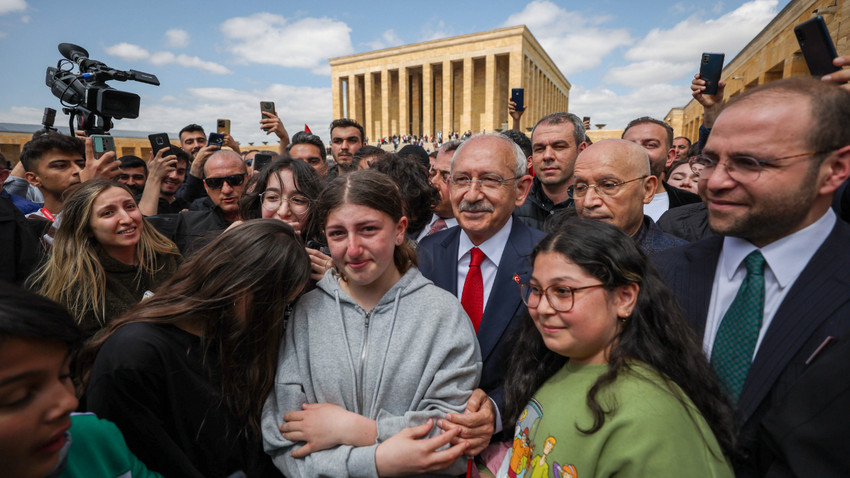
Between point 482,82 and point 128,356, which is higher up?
point 482,82

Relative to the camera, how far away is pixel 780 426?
3.91ft

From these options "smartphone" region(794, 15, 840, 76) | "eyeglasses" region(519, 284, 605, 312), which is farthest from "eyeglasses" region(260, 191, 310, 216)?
"smartphone" region(794, 15, 840, 76)

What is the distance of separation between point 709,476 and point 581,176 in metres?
1.78

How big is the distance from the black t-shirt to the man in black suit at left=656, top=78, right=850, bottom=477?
2033 millimetres

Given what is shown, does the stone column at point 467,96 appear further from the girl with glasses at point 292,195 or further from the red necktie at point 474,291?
the red necktie at point 474,291

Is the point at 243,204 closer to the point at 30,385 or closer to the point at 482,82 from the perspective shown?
the point at 30,385

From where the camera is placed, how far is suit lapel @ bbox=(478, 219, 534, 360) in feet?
7.24

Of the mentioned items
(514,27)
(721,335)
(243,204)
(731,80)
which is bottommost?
(721,335)

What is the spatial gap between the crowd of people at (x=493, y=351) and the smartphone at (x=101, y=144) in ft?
9.95

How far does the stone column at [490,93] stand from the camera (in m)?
34.7

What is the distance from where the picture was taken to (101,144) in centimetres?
407

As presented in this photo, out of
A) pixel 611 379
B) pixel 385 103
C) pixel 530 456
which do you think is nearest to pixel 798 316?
pixel 611 379

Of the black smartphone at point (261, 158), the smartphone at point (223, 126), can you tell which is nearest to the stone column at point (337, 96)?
the smartphone at point (223, 126)

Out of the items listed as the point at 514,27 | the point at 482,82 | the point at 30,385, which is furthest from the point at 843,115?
the point at 482,82
